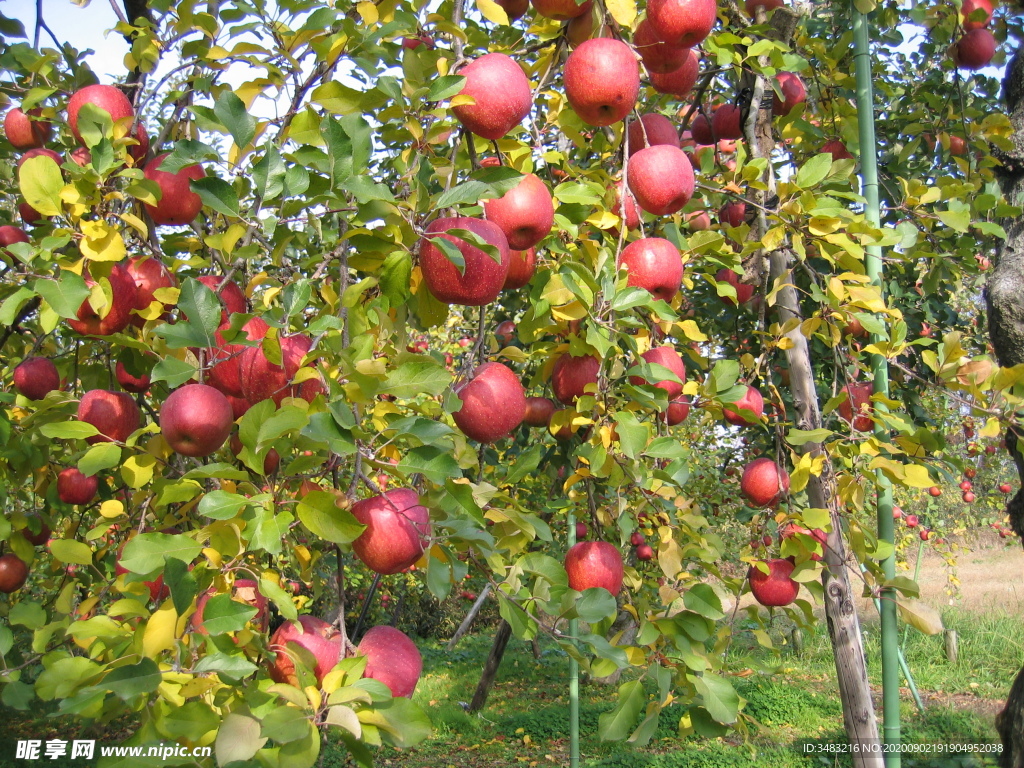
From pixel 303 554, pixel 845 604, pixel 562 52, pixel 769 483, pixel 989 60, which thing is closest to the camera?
pixel 303 554

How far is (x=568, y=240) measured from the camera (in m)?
1.62

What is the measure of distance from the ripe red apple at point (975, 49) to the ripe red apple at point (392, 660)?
105 inches

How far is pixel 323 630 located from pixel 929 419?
3790 millimetres

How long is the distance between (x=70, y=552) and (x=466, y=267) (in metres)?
0.79

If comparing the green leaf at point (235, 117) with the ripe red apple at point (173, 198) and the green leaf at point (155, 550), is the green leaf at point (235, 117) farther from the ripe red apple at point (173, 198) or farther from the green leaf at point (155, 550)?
the green leaf at point (155, 550)

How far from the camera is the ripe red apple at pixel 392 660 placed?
1.06m

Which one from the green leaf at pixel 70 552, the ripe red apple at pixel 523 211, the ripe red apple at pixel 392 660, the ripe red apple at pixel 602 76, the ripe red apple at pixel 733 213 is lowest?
the ripe red apple at pixel 392 660

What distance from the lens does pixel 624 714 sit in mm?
1291

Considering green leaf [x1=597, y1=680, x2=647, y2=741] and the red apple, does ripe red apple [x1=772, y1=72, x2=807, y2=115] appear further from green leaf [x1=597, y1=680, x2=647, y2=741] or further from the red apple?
green leaf [x1=597, y1=680, x2=647, y2=741]

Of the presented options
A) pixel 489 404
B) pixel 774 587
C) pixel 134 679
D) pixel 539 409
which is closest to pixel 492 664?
pixel 774 587

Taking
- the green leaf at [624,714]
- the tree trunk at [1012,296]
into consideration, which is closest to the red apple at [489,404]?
the green leaf at [624,714]

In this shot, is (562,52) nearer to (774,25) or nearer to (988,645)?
(774,25)

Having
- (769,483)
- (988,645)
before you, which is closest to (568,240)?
(769,483)

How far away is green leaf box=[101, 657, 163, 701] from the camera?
0.76 m
